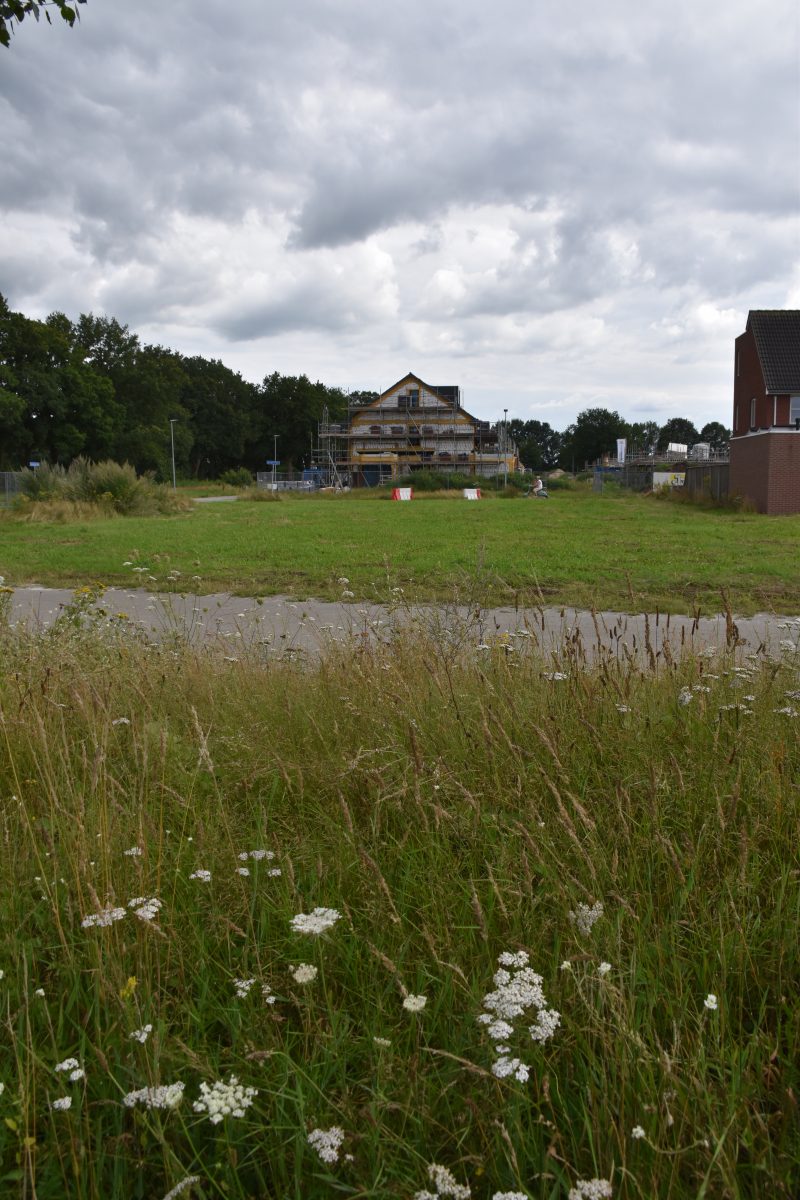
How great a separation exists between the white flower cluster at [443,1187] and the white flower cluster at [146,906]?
0.89m

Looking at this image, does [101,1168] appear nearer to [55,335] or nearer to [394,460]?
[55,335]

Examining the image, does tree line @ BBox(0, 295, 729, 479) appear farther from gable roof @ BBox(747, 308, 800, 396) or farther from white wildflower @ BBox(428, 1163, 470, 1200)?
white wildflower @ BBox(428, 1163, 470, 1200)

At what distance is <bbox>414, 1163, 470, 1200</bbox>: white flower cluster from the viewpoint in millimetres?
1424

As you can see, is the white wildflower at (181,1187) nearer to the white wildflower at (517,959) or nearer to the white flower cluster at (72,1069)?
the white flower cluster at (72,1069)

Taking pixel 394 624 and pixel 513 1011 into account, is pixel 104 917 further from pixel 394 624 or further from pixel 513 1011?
pixel 394 624

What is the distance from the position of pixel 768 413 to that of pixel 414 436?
205 feet

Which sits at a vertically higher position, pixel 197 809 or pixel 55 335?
pixel 55 335

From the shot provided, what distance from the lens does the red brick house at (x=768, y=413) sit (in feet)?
118

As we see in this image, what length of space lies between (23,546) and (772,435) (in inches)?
1194

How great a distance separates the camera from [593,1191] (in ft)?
4.52

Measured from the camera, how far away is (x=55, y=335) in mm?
77812

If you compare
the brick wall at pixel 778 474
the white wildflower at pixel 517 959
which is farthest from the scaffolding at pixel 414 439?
the white wildflower at pixel 517 959

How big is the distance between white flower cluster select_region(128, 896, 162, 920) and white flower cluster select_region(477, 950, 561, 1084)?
32.8 inches

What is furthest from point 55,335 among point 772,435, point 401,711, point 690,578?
point 401,711
